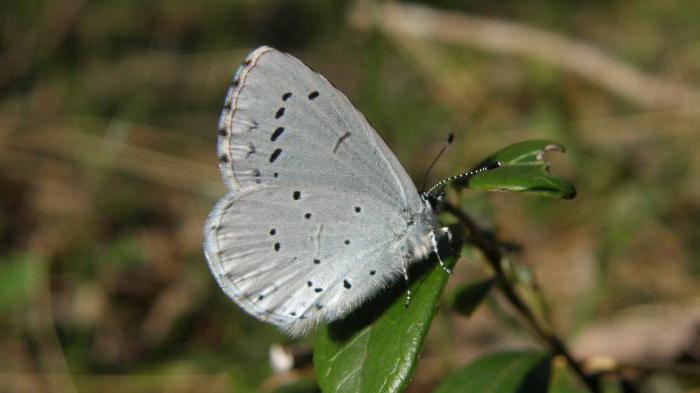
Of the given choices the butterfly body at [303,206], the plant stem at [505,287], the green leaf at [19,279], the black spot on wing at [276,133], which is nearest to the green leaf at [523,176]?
the plant stem at [505,287]

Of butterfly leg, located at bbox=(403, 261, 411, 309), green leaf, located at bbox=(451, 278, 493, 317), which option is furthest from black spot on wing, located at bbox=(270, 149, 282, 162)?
green leaf, located at bbox=(451, 278, 493, 317)

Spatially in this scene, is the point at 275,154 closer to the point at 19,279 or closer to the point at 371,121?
the point at 371,121

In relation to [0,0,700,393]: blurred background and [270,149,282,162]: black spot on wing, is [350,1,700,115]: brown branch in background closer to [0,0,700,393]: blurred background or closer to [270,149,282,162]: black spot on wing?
[0,0,700,393]: blurred background

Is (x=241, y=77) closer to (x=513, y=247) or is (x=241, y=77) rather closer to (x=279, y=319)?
(x=279, y=319)

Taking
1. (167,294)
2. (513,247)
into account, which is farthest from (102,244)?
(513,247)

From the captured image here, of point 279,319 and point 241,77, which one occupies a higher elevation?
point 241,77

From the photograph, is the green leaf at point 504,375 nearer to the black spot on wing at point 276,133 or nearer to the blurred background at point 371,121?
the blurred background at point 371,121
